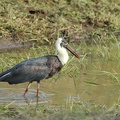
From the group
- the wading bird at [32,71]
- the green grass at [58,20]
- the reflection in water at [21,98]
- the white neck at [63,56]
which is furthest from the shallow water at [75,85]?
the green grass at [58,20]

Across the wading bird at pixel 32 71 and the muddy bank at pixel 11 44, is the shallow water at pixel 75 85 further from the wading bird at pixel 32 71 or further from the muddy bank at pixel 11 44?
the muddy bank at pixel 11 44

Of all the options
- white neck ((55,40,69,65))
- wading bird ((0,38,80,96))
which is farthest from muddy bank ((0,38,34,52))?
wading bird ((0,38,80,96))

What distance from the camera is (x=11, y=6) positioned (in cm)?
1272

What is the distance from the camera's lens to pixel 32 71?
885cm

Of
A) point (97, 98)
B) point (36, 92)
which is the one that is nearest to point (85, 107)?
point (97, 98)

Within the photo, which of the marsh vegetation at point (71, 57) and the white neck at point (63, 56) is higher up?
the white neck at point (63, 56)

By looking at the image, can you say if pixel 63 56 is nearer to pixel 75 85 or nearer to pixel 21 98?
pixel 75 85

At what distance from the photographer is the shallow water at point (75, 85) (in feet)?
27.7

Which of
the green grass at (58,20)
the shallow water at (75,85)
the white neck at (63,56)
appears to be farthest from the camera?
the green grass at (58,20)

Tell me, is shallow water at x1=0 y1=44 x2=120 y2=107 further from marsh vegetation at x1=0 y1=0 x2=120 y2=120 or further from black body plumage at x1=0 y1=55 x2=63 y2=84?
black body plumage at x1=0 y1=55 x2=63 y2=84

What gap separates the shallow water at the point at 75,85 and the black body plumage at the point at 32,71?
0.22 m

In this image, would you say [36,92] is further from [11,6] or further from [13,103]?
[11,6]

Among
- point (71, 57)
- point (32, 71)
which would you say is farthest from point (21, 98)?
point (71, 57)

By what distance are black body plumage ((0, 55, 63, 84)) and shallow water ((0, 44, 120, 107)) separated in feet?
0.72
